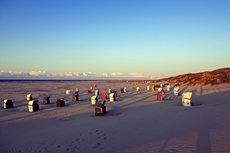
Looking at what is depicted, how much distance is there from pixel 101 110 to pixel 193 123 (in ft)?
22.1

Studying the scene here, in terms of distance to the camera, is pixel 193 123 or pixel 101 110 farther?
pixel 101 110

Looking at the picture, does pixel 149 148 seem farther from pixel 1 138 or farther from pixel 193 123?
pixel 1 138

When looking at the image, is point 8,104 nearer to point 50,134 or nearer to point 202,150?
point 50,134

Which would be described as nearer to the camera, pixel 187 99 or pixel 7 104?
pixel 187 99

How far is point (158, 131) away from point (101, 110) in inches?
234

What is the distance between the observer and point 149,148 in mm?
5469

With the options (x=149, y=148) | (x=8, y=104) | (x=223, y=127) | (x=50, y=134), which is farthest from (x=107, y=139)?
(x=8, y=104)

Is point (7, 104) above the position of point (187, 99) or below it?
below

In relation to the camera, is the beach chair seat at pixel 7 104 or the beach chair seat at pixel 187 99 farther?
the beach chair seat at pixel 7 104

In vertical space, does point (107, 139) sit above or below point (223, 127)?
below

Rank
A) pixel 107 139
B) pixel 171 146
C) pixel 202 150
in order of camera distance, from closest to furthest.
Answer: pixel 202 150
pixel 171 146
pixel 107 139

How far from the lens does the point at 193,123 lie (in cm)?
799

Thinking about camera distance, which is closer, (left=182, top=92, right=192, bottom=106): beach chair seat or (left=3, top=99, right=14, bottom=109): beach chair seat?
(left=182, top=92, right=192, bottom=106): beach chair seat

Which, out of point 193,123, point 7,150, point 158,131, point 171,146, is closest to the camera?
point 171,146
